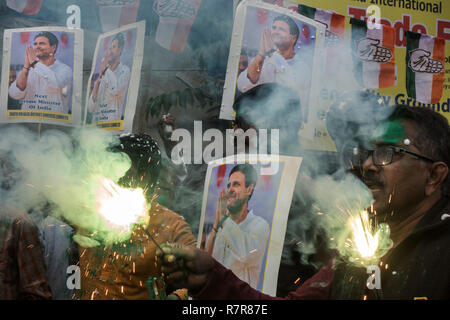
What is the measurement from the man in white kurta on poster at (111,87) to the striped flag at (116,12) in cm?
18

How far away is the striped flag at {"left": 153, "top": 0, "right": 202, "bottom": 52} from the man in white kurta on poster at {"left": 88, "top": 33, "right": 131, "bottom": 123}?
0.35m

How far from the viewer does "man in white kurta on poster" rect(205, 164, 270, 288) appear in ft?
8.70

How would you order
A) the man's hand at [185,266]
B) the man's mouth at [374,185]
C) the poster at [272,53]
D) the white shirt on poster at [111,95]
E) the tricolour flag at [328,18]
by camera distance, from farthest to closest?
the tricolour flag at [328,18] → the white shirt on poster at [111,95] → the poster at [272,53] → the man's mouth at [374,185] → the man's hand at [185,266]

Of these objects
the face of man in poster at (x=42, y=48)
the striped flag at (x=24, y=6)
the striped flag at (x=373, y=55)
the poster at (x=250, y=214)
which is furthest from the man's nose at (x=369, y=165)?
the striped flag at (x=24, y=6)

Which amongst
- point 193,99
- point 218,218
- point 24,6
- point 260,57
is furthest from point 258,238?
point 24,6

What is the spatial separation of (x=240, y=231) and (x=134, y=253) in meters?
0.66

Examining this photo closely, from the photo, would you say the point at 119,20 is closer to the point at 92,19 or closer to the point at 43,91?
the point at 92,19

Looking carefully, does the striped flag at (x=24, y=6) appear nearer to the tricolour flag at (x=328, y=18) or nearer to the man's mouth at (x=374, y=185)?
the tricolour flag at (x=328, y=18)

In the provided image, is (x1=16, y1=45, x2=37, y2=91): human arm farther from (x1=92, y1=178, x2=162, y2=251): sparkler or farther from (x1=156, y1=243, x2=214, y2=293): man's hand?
(x1=156, y1=243, x2=214, y2=293): man's hand

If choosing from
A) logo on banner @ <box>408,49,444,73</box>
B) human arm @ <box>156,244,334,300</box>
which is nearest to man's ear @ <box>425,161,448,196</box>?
human arm @ <box>156,244,334,300</box>

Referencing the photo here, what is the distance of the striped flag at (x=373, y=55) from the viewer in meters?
3.36

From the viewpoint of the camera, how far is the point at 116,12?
3434 mm
